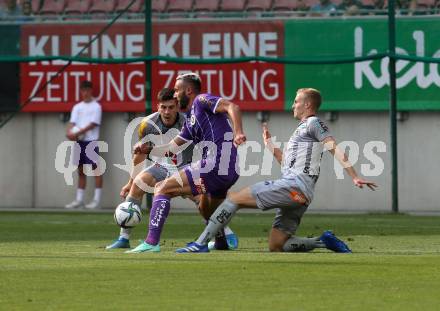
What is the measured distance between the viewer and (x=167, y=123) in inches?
582

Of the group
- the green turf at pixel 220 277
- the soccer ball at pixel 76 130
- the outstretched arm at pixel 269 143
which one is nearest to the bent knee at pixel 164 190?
the green turf at pixel 220 277

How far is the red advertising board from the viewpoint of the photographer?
22188mm

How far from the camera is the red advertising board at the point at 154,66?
22.2 metres

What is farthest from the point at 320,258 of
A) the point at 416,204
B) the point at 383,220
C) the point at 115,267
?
the point at 416,204

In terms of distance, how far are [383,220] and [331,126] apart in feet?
9.10

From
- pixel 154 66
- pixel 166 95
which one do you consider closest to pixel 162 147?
pixel 166 95

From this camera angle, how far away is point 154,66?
73.5 ft

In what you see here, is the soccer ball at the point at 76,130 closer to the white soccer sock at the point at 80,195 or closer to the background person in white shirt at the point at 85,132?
the background person in white shirt at the point at 85,132

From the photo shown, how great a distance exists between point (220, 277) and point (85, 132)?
12.2 m

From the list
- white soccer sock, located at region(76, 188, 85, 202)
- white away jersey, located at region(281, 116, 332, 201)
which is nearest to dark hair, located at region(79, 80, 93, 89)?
white soccer sock, located at region(76, 188, 85, 202)

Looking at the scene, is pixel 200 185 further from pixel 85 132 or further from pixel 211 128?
pixel 85 132

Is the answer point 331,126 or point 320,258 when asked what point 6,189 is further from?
point 320,258

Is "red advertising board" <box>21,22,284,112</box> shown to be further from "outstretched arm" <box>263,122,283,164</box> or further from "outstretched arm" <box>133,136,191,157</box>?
"outstretched arm" <box>263,122,283,164</box>

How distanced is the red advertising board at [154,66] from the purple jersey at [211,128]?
336 inches
